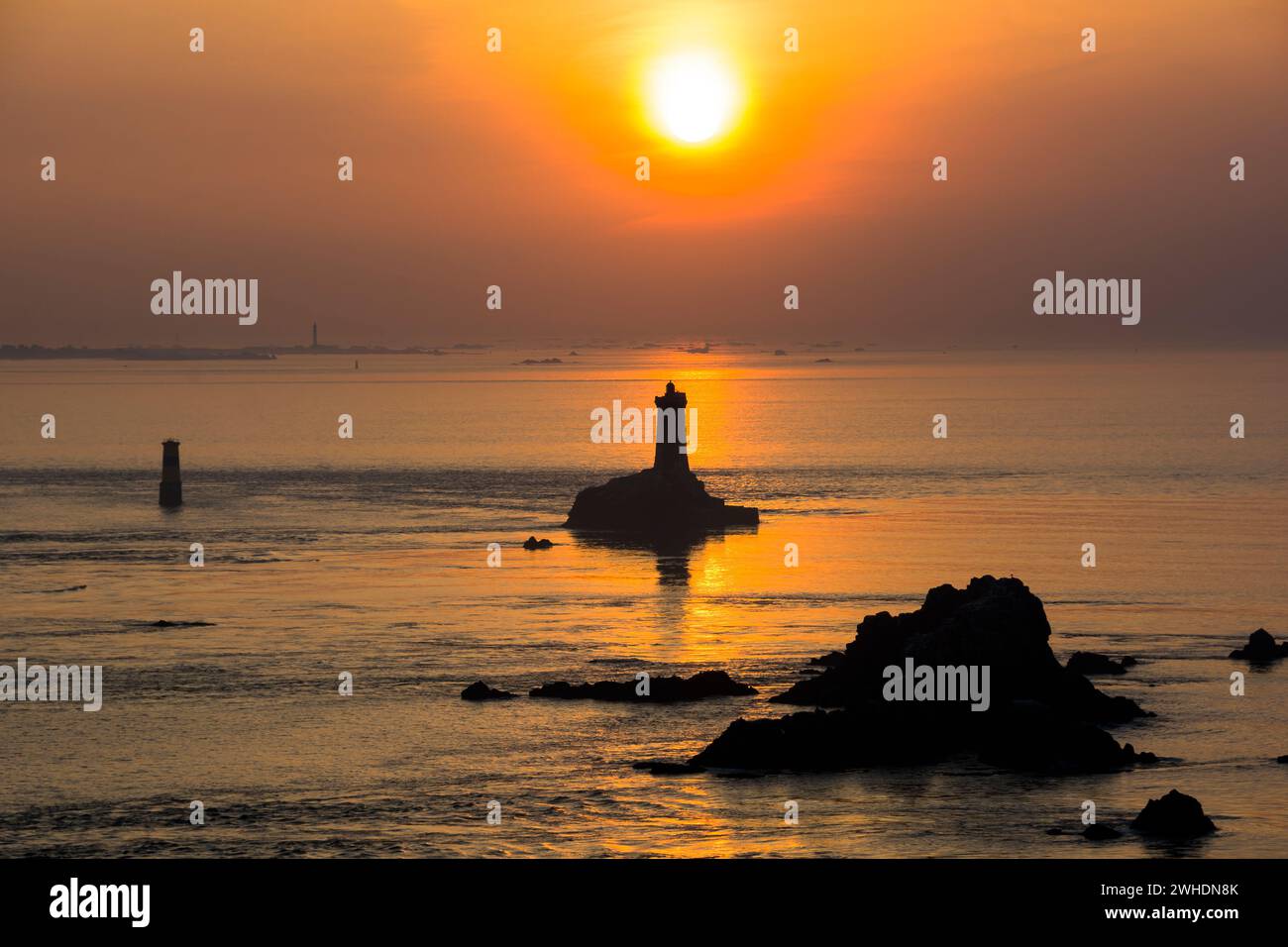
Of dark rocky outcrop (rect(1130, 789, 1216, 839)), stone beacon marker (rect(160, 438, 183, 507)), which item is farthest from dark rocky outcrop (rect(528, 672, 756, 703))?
stone beacon marker (rect(160, 438, 183, 507))

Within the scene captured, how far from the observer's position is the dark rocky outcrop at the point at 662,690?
56688mm

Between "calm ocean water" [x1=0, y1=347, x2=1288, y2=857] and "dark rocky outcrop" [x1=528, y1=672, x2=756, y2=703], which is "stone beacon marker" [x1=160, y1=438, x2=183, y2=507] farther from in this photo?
"dark rocky outcrop" [x1=528, y1=672, x2=756, y2=703]

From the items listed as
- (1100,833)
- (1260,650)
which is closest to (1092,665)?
(1260,650)

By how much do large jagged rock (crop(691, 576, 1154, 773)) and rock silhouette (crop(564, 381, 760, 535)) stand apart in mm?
63176

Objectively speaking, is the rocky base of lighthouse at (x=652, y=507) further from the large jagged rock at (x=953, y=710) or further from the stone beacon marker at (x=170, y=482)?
the large jagged rock at (x=953, y=710)

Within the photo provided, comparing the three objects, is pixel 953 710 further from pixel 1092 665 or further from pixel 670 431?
pixel 670 431

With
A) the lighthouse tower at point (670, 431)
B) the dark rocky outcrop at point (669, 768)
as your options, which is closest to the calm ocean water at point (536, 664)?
the dark rocky outcrop at point (669, 768)

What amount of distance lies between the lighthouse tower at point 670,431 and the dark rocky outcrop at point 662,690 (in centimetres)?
5555

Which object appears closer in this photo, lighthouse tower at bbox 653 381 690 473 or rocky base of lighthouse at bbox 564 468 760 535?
lighthouse tower at bbox 653 381 690 473

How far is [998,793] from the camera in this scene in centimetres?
4334

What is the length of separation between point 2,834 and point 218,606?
43.1m

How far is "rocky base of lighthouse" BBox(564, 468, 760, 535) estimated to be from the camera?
118 metres
